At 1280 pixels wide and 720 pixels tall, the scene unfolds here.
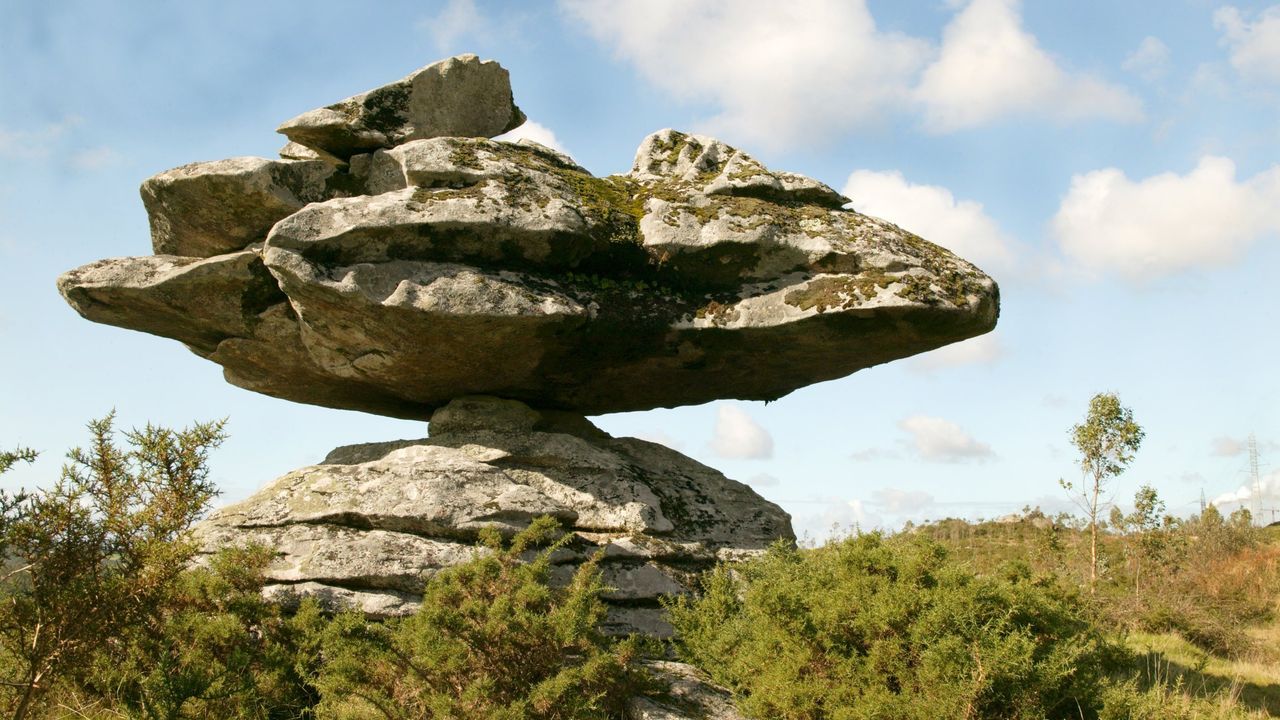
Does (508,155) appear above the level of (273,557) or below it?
above

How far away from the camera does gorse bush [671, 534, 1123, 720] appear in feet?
22.2

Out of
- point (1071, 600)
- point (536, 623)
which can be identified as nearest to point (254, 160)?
point (536, 623)

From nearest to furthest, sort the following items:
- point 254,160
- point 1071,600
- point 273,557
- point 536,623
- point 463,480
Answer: point 536,623, point 1071,600, point 273,557, point 463,480, point 254,160

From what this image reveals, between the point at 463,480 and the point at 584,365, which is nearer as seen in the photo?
the point at 463,480

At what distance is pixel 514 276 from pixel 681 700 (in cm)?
468

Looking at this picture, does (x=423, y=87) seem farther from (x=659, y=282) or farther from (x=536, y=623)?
(x=536, y=623)

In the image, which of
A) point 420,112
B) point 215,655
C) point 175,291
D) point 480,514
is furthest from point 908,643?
point 175,291

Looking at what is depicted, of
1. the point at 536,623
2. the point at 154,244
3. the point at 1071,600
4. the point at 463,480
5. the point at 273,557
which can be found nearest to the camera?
the point at 536,623

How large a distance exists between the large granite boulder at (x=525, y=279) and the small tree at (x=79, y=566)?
2564mm

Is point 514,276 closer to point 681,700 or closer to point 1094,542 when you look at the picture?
point 681,700

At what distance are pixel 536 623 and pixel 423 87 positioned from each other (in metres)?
7.21

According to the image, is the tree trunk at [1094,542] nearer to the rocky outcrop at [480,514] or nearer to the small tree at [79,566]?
the rocky outcrop at [480,514]

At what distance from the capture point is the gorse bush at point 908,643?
6.76m

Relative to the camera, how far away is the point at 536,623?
23.6ft
